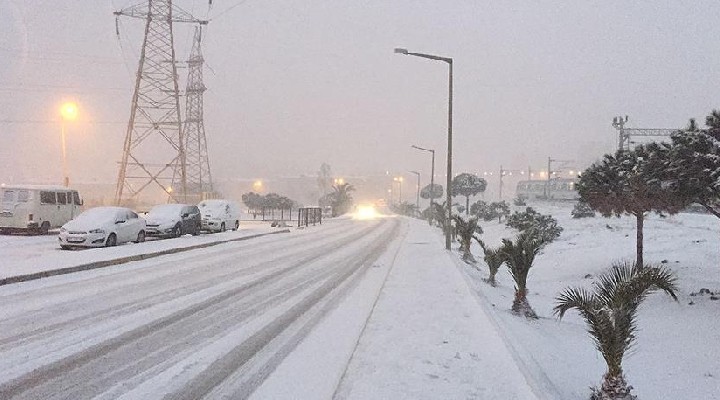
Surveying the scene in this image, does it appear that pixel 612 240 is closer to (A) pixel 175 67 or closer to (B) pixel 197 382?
(B) pixel 197 382

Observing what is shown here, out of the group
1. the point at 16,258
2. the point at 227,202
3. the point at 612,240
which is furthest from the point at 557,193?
the point at 16,258

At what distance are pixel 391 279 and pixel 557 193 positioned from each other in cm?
12093

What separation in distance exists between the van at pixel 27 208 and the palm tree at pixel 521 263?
22.3 meters

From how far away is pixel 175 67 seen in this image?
42500 mm

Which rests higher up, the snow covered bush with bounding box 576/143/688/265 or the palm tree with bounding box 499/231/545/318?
the snow covered bush with bounding box 576/143/688/265

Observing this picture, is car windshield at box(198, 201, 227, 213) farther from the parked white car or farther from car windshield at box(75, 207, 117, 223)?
car windshield at box(75, 207, 117, 223)

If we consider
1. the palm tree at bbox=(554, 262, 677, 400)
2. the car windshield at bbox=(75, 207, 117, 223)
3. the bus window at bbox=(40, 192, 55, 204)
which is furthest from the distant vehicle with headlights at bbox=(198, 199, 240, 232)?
the palm tree at bbox=(554, 262, 677, 400)

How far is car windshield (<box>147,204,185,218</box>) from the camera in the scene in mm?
24953

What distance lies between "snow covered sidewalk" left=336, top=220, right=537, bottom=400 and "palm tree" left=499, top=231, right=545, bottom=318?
2086 mm

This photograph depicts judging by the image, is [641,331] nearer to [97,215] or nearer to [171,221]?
[97,215]

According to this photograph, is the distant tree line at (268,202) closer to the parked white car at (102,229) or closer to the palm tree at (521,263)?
the parked white car at (102,229)

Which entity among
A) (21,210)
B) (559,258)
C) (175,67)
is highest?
(175,67)

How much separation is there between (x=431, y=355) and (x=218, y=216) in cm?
2566

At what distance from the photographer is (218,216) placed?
3000 cm
